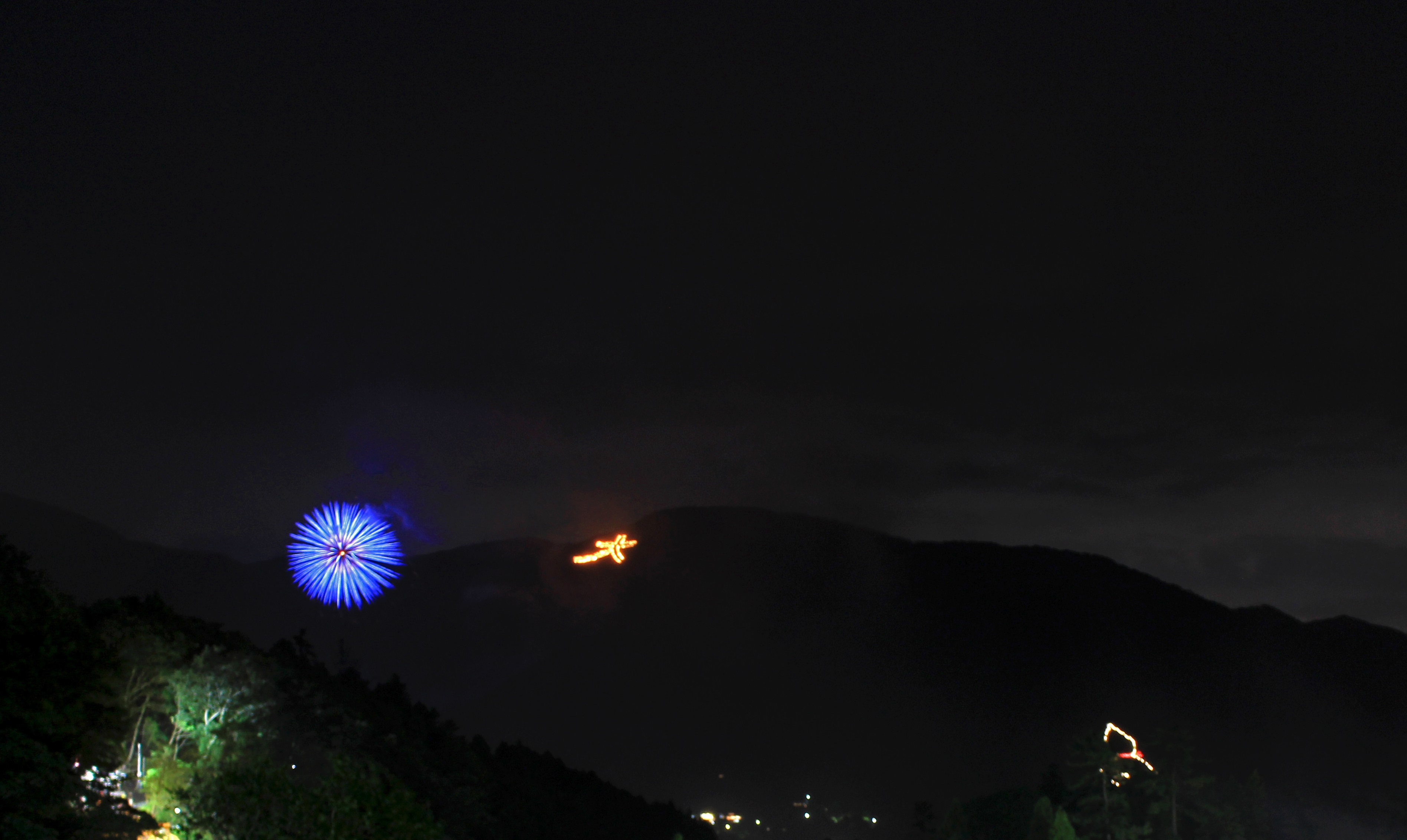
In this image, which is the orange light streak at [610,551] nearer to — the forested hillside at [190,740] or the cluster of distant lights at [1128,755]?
the forested hillside at [190,740]

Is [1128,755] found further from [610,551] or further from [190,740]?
[190,740]

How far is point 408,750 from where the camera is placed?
208 ft

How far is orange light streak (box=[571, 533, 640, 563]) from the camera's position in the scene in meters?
49.2

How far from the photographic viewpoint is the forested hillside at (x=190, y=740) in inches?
873

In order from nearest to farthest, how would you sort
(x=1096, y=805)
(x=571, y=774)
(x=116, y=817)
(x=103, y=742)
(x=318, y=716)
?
(x=116, y=817) → (x=103, y=742) → (x=318, y=716) → (x=1096, y=805) → (x=571, y=774)

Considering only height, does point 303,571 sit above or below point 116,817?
above

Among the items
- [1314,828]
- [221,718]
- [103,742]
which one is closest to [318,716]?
[221,718]

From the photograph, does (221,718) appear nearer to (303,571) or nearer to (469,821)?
(303,571)

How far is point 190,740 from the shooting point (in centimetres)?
3997

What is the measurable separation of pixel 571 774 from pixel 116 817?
346 ft

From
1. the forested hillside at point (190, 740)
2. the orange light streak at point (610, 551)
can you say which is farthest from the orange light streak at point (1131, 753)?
the forested hillside at point (190, 740)

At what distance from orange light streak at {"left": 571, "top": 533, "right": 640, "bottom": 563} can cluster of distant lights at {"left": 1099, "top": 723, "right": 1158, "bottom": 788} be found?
41073mm

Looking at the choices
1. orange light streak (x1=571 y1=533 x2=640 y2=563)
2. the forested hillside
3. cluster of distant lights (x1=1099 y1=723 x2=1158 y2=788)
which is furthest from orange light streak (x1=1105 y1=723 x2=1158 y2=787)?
the forested hillside

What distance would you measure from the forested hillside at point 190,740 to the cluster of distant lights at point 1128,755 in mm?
46318
